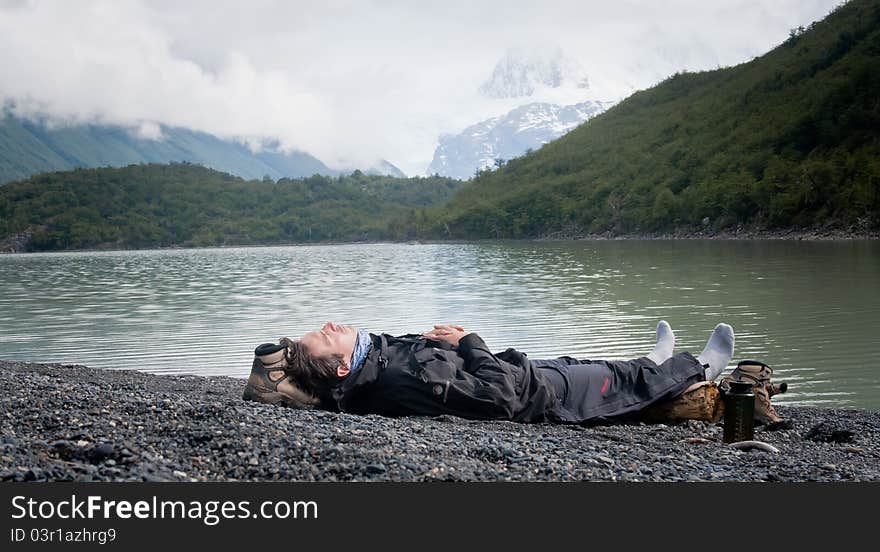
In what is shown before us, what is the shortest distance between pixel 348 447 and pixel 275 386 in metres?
2.21

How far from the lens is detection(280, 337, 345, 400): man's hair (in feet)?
24.5

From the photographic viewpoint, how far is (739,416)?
738 cm

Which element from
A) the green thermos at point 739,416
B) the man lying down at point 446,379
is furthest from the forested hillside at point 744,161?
the green thermos at point 739,416

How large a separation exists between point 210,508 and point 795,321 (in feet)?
60.7

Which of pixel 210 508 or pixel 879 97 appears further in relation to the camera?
pixel 879 97

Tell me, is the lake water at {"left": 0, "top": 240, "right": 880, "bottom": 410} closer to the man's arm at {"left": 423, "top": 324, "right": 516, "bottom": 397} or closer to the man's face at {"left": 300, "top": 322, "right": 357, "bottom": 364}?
the man's arm at {"left": 423, "top": 324, "right": 516, "bottom": 397}

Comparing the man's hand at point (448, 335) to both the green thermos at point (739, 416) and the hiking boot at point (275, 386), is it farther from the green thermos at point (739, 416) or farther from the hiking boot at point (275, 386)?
the green thermos at point (739, 416)

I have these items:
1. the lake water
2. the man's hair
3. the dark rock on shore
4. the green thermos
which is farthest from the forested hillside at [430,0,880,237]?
the man's hair

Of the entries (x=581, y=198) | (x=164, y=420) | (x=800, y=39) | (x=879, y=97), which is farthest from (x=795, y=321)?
(x=800, y=39)

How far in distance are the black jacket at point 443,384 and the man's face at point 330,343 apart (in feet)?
0.92

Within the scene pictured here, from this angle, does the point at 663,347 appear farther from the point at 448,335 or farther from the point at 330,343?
the point at 330,343

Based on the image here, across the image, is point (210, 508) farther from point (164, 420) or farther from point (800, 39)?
point (800, 39)

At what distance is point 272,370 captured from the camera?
25.7 ft

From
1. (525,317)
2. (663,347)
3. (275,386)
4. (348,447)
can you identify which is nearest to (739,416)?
(663,347)
